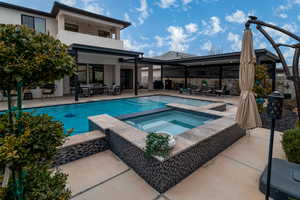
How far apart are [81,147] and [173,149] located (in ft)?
6.60

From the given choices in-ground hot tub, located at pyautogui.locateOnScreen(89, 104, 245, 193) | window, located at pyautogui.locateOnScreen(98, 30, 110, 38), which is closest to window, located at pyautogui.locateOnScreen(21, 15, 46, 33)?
window, located at pyautogui.locateOnScreen(98, 30, 110, 38)

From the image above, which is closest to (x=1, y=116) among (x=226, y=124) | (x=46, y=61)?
(x=46, y=61)

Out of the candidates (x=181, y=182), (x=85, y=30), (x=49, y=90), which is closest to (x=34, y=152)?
(x=181, y=182)

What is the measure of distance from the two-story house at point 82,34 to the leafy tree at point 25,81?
29.0 feet

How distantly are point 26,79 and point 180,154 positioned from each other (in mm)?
2347

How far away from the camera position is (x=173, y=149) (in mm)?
2693

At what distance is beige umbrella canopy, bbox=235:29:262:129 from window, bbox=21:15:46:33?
1304 cm

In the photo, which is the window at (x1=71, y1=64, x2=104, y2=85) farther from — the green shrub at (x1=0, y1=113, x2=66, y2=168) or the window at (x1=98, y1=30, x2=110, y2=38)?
the green shrub at (x1=0, y1=113, x2=66, y2=168)

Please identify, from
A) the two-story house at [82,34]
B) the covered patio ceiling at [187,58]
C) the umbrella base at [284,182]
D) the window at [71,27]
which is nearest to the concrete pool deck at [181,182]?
the umbrella base at [284,182]

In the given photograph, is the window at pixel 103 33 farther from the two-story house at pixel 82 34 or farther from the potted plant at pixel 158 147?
the potted plant at pixel 158 147

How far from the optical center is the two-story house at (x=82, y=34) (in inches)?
411

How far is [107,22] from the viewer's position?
42.4ft

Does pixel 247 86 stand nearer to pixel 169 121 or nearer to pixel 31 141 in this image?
pixel 31 141

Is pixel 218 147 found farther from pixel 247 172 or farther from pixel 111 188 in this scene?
pixel 111 188
